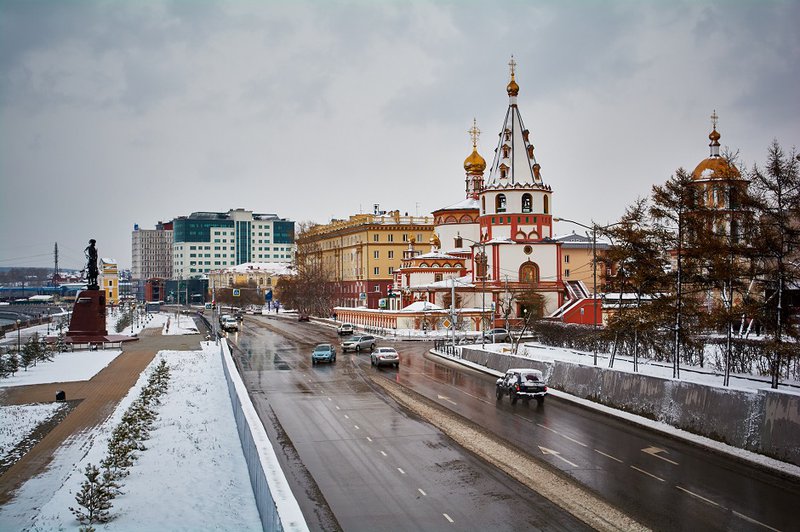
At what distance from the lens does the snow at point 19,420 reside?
78.9ft

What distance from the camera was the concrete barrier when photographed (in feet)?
39.3

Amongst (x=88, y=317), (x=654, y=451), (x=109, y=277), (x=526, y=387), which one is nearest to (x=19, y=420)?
(x=526, y=387)

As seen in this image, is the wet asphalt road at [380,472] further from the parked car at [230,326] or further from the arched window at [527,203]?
the arched window at [527,203]

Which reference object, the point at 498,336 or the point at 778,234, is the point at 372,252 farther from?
the point at 778,234

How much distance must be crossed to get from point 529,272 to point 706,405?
187ft

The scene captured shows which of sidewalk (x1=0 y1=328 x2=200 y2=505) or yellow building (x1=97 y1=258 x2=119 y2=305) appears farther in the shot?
yellow building (x1=97 y1=258 x2=119 y2=305)

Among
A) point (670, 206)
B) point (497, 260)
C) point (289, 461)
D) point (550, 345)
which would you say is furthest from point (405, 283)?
point (289, 461)

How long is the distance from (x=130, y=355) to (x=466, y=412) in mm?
32078

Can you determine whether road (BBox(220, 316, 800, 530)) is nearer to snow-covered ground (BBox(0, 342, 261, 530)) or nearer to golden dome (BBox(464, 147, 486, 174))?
snow-covered ground (BBox(0, 342, 261, 530))

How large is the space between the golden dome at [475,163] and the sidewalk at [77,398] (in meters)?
52.3

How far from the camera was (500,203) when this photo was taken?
80312 mm

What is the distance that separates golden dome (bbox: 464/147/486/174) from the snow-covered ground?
75.1m

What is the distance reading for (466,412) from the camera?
27203 mm

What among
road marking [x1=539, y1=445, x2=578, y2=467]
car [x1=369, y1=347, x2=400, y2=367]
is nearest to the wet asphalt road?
road marking [x1=539, y1=445, x2=578, y2=467]
